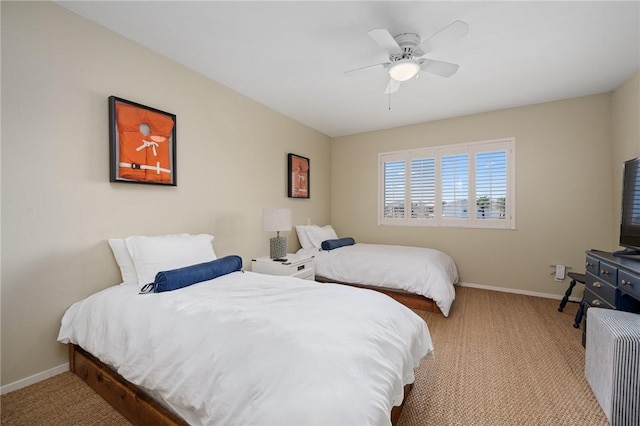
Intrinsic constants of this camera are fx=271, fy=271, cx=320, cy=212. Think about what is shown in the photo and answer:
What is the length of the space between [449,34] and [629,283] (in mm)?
2146

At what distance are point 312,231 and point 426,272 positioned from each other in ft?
5.92

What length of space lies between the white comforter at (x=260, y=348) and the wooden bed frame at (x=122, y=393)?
0.09 metres

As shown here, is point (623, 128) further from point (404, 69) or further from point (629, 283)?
point (404, 69)

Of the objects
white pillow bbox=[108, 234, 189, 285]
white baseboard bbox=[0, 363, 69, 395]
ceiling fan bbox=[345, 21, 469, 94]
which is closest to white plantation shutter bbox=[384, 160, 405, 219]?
ceiling fan bbox=[345, 21, 469, 94]

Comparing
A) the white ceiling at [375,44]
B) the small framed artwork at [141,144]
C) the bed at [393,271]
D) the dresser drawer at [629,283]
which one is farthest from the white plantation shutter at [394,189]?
the small framed artwork at [141,144]

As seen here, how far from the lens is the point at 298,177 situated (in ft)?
14.1

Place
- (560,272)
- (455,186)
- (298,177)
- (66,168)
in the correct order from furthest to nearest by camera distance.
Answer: (298,177)
(455,186)
(560,272)
(66,168)

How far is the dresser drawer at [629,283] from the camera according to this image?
180 centimetres

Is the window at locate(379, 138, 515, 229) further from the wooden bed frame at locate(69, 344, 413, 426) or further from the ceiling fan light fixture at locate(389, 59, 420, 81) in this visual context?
the wooden bed frame at locate(69, 344, 413, 426)

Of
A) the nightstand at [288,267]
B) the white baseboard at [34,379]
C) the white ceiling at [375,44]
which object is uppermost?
the white ceiling at [375,44]

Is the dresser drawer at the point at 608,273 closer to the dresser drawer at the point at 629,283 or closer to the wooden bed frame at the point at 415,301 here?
the dresser drawer at the point at 629,283

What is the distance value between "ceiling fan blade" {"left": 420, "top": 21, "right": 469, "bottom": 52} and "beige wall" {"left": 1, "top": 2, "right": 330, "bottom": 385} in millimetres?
2245

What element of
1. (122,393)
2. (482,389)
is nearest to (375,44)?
(482,389)

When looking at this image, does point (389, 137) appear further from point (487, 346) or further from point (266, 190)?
point (487, 346)
